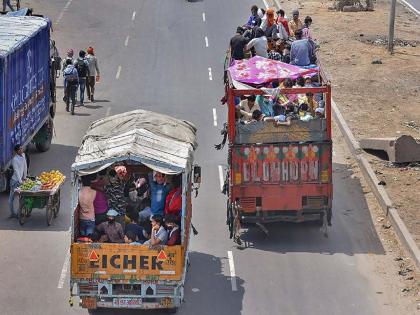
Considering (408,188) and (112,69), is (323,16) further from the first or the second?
(408,188)

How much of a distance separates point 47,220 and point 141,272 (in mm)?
5454

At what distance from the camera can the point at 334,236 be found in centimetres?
2230

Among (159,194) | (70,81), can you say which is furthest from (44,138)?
(159,194)

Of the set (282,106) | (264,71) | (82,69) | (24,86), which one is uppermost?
(264,71)

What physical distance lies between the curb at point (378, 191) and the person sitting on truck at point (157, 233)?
5.21 metres

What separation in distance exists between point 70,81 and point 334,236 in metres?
12.0

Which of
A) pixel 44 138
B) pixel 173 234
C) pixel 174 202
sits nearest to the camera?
pixel 173 234

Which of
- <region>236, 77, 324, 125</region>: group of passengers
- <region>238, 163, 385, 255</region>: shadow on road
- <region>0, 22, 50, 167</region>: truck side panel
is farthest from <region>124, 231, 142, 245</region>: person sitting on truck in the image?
<region>0, 22, 50, 167</region>: truck side panel

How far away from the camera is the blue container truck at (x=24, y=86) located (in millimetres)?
23484

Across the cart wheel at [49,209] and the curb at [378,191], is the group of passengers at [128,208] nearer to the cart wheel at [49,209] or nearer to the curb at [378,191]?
the cart wheel at [49,209]

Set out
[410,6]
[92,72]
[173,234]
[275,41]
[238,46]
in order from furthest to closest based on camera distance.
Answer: [410,6]
[92,72]
[275,41]
[238,46]
[173,234]

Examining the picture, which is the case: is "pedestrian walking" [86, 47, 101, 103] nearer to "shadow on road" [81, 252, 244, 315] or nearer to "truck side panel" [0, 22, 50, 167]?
"truck side panel" [0, 22, 50, 167]

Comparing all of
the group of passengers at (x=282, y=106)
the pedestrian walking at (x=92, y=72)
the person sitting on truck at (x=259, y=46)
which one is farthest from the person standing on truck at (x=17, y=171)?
the pedestrian walking at (x=92, y=72)

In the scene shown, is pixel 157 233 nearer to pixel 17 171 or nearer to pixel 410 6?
pixel 17 171
